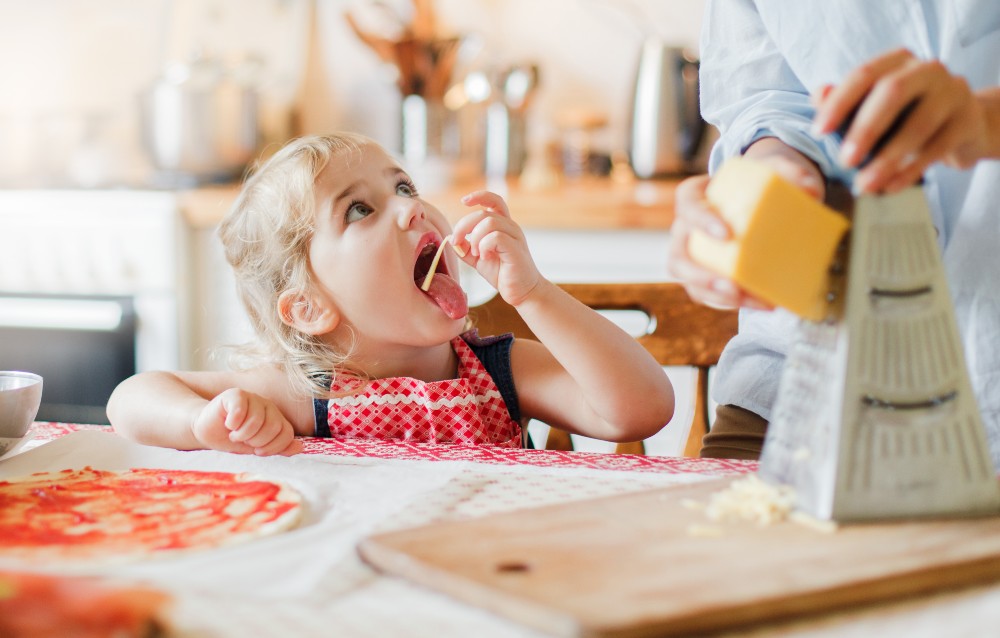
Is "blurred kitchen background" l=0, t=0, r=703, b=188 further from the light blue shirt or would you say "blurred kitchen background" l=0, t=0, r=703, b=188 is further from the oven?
the light blue shirt

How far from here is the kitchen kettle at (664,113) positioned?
259 centimetres

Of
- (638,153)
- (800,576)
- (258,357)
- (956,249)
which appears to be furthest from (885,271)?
(638,153)

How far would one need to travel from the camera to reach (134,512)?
0.81 m

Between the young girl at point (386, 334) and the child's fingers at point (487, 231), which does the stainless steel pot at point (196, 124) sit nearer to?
the young girl at point (386, 334)

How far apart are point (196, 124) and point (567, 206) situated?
3.54ft

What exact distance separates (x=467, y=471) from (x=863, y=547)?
14.1 inches

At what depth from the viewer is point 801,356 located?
0.80m

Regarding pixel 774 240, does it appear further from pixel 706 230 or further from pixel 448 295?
pixel 448 295

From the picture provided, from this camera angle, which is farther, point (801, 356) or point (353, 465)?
point (353, 465)

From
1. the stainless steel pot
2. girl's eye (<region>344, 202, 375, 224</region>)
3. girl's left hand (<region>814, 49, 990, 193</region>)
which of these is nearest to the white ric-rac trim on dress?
girl's eye (<region>344, 202, 375, 224</region>)

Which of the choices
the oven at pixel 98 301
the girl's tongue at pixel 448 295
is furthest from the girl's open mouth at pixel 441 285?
the oven at pixel 98 301

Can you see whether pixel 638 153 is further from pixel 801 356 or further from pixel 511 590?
pixel 511 590

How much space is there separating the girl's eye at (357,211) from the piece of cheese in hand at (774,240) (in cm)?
57

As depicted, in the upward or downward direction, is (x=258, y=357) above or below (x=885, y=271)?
below
